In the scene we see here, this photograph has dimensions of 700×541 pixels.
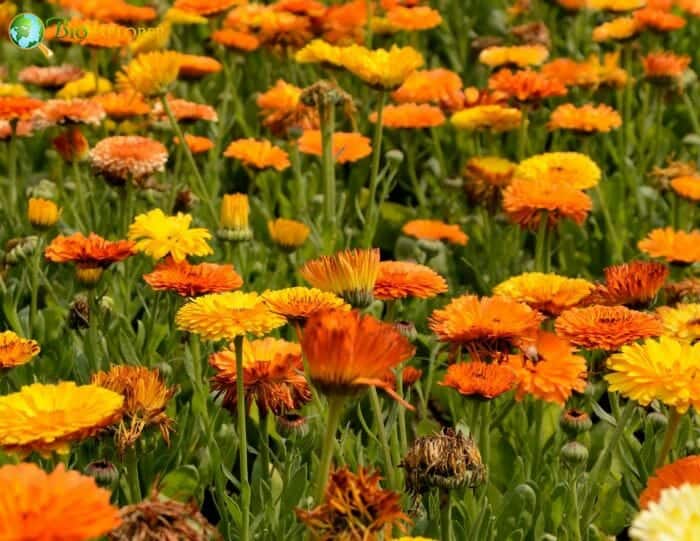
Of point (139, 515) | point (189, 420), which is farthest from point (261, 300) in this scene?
point (139, 515)

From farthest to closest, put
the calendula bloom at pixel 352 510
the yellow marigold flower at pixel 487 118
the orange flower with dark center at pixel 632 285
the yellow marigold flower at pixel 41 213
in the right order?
the yellow marigold flower at pixel 487 118 → the yellow marigold flower at pixel 41 213 → the orange flower with dark center at pixel 632 285 → the calendula bloom at pixel 352 510

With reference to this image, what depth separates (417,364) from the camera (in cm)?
315

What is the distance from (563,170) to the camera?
3.35m

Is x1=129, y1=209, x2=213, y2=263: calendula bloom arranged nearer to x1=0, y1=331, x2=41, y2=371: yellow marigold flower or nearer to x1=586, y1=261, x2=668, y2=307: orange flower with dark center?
x1=0, y1=331, x2=41, y2=371: yellow marigold flower

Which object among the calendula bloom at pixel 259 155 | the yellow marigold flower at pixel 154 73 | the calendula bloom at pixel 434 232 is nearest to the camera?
the yellow marigold flower at pixel 154 73

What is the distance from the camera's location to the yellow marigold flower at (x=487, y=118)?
12.6ft

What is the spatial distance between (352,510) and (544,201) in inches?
63.6

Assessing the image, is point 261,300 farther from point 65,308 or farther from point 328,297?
point 65,308

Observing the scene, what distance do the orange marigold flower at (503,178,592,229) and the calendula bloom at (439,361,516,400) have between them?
89cm

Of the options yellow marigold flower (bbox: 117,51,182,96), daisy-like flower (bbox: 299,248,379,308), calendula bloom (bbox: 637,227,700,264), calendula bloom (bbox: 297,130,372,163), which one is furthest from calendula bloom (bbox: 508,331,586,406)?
calendula bloom (bbox: 297,130,372,163)

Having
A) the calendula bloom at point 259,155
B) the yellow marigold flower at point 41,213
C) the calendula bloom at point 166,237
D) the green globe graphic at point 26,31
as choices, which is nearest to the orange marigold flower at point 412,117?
the calendula bloom at point 259,155

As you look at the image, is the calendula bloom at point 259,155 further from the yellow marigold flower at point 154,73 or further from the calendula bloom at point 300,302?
the calendula bloom at point 300,302

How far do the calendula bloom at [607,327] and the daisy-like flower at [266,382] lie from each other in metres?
0.46

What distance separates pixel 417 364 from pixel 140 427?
123 cm
